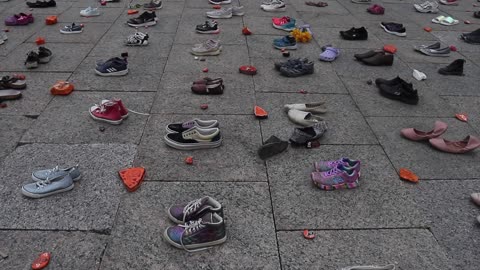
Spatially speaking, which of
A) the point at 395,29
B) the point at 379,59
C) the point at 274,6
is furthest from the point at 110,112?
the point at 395,29

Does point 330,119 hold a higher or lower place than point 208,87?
lower

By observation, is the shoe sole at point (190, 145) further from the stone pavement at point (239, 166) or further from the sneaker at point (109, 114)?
the sneaker at point (109, 114)

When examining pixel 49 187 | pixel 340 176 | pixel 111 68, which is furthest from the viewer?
pixel 111 68

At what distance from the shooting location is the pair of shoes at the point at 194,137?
3.85 meters

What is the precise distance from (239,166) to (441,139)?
2.37 m

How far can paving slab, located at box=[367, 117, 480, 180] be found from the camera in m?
3.76

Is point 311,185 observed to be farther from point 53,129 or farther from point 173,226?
point 53,129

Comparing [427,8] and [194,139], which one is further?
[427,8]

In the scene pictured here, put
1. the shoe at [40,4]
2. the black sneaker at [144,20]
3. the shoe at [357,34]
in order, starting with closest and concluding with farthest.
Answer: the shoe at [357,34], the black sneaker at [144,20], the shoe at [40,4]

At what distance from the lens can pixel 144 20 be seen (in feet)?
24.0

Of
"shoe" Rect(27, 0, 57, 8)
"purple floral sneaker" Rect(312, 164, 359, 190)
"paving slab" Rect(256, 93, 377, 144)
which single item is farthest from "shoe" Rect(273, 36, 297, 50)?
"shoe" Rect(27, 0, 57, 8)

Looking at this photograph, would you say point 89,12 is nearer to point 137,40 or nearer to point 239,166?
point 137,40

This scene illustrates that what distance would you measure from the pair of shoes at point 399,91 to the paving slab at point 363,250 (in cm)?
240

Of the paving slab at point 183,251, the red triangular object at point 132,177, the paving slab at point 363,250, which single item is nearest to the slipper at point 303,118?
the paving slab at point 183,251
